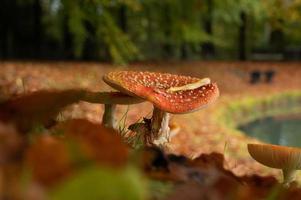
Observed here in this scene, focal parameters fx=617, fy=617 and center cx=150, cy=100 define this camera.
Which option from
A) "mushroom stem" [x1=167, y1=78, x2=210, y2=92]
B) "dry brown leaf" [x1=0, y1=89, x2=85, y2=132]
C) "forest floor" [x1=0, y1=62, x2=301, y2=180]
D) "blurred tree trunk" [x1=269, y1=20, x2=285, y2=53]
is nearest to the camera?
"dry brown leaf" [x1=0, y1=89, x2=85, y2=132]

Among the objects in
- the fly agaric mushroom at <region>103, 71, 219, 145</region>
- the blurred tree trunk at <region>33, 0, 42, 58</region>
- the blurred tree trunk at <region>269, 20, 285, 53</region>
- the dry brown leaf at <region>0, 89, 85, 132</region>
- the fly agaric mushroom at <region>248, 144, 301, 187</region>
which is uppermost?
the dry brown leaf at <region>0, 89, 85, 132</region>

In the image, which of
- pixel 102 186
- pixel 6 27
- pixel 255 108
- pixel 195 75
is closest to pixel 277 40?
pixel 195 75

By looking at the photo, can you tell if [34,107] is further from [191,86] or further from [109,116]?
[109,116]

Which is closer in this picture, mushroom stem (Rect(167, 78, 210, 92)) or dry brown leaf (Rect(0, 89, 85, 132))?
dry brown leaf (Rect(0, 89, 85, 132))

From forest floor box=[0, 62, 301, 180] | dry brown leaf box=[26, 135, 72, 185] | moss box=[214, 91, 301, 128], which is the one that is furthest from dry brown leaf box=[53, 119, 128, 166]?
moss box=[214, 91, 301, 128]

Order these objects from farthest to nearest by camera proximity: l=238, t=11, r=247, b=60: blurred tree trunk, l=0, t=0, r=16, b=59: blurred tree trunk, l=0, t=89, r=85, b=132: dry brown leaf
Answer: l=238, t=11, r=247, b=60: blurred tree trunk, l=0, t=0, r=16, b=59: blurred tree trunk, l=0, t=89, r=85, b=132: dry brown leaf

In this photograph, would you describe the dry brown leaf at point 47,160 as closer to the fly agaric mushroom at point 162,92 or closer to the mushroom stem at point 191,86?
the fly agaric mushroom at point 162,92

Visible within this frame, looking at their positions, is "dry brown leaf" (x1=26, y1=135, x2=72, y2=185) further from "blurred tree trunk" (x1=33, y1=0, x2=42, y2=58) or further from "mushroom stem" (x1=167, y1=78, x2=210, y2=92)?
"blurred tree trunk" (x1=33, y1=0, x2=42, y2=58)
